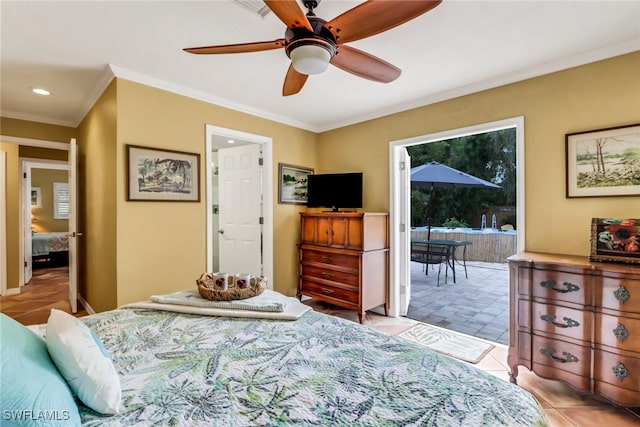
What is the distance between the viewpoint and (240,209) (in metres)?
3.98

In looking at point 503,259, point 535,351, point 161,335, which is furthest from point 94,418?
point 503,259

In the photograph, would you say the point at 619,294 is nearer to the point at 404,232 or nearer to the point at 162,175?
the point at 404,232

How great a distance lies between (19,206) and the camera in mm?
4336

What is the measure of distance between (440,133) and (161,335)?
119 inches

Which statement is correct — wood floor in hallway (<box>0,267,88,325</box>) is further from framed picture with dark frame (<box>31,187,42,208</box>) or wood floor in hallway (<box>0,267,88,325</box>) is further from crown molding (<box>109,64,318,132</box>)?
crown molding (<box>109,64,318,132</box>)

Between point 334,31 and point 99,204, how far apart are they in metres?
2.93

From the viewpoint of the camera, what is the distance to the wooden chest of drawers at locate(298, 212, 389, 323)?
3.22 m

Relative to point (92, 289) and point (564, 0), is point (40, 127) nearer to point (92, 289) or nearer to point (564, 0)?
point (92, 289)

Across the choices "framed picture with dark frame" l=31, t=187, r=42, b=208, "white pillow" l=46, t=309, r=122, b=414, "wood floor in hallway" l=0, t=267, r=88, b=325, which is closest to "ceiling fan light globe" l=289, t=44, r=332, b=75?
"white pillow" l=46, t=309, r=122, b=414

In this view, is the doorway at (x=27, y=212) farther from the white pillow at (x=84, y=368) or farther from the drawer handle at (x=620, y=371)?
the drawer handle at (x=620, y=371)

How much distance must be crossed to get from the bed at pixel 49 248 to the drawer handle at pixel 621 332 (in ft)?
27.6

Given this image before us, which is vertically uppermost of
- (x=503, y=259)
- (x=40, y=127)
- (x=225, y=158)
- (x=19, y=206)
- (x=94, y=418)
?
(x=40, y=127)

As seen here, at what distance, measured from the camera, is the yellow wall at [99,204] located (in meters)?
2.64

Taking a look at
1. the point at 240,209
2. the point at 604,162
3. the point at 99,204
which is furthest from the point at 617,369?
the point at 99,204
